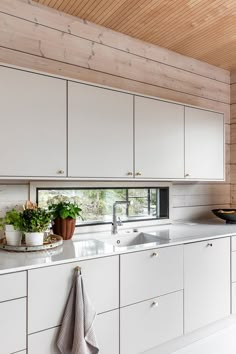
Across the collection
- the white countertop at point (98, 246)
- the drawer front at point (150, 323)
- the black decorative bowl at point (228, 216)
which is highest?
the black decorative bowl at point (228, 216)

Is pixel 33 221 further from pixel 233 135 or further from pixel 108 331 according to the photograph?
pixel 233 135

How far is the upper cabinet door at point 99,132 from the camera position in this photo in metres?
2.08

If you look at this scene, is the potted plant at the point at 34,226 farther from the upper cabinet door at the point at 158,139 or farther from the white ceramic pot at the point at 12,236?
the upper cabinet door at the point at 158,139

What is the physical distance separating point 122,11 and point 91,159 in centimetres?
122

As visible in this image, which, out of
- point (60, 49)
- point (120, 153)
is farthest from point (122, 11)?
point (120, 153)

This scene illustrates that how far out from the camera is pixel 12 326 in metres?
1.50

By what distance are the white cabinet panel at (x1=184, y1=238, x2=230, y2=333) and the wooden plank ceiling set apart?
6.00 ft

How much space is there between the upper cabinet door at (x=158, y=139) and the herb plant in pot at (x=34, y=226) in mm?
870

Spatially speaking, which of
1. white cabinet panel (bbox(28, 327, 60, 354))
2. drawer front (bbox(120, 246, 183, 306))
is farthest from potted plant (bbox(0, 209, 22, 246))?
drawer front (bbox(120, 246, 183, 306))

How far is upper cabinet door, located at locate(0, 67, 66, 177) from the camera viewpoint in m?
1.82

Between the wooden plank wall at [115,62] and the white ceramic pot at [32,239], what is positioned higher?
the wooden plank wall at [115,62]

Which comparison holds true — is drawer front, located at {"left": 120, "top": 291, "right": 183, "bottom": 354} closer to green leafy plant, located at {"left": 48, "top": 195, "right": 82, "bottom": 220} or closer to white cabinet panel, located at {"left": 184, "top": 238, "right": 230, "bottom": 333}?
white cabinet panel, located at {"left": 184, "top": 238, "right": 230, "bottom": 333}

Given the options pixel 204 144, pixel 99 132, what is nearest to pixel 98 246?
pixel 99 132

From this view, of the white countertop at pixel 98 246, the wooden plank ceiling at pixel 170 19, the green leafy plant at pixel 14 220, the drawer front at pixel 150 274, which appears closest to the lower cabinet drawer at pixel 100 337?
the drawer front at pixel 150 274
